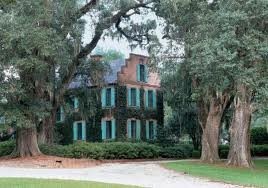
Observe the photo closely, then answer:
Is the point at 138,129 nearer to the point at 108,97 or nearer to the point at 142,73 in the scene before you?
the point at 108,97

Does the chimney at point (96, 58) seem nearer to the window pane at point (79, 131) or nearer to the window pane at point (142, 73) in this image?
the window pane at point (142, 73)

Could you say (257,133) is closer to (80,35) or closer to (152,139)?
(152,139)

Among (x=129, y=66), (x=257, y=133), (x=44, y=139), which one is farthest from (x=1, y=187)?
(x=257, y=133)

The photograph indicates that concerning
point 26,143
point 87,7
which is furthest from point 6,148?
point 87,7

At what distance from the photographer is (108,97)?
4650 cm

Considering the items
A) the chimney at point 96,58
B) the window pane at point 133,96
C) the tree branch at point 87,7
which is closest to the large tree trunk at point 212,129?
the tree branch at point 87,7

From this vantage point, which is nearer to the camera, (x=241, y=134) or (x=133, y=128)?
(x=241, y=134)

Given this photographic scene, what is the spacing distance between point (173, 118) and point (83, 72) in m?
13.6

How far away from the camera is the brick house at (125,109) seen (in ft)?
151

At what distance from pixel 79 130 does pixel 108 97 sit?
14.1 feet

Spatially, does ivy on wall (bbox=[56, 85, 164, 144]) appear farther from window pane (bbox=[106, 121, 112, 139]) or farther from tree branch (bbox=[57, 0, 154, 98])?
tree branch (bbox=[57, 0, 154, 98])

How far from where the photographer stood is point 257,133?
50.0 m

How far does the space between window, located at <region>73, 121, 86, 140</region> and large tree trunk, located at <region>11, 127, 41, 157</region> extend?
1650cm

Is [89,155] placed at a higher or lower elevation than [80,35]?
lower
